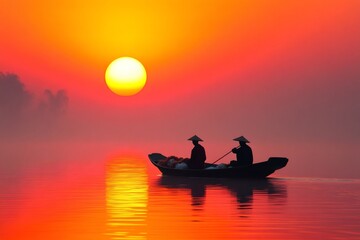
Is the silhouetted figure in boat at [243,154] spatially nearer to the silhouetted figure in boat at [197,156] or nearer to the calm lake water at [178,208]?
the calm lake water at [178,208]

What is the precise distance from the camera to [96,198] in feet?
94.7

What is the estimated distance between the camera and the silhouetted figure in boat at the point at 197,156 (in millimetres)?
36188

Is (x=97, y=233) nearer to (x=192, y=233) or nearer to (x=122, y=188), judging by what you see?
(x=192, y=233)

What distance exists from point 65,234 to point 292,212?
823 centimetres

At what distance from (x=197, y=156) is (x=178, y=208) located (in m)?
11.6

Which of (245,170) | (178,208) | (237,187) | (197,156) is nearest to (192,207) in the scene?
(178,208)

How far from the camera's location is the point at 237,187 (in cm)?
3322

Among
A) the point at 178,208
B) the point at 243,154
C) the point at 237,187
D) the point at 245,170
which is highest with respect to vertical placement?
the point at 243,154

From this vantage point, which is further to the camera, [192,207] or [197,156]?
[197,156]

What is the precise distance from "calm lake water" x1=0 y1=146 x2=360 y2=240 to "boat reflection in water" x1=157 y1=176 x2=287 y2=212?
42 mm

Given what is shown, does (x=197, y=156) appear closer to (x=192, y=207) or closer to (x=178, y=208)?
(x=192, y=207)

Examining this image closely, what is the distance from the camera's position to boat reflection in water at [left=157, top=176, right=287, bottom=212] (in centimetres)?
2812

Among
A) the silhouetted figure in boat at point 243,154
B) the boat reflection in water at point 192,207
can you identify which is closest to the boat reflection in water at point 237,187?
the boat reflection in water at point 192,207

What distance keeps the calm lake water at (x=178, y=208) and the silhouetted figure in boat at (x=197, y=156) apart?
2.61 feet
